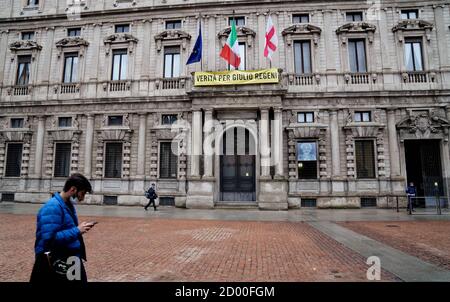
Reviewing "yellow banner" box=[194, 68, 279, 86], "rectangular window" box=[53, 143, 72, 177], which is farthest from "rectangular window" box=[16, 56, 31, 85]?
"yellow banner" box=[194, 68, 279, 86]

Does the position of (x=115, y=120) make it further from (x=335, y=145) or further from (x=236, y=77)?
(x=335, y=145)

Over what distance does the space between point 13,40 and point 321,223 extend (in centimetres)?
2958

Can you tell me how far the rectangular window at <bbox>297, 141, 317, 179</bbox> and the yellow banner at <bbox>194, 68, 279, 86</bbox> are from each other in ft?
17.3

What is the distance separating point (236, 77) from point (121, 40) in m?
10.8

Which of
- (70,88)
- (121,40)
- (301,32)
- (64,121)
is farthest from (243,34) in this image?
(64,121)

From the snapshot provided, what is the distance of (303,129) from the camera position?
19.7m

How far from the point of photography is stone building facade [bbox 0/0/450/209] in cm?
1919

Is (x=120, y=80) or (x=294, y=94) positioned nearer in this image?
(x=294, y=94)

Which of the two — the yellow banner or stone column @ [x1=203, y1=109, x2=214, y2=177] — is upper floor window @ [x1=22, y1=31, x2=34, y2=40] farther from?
stone column @ [x1=203, y1=109, x2=214, y2=177]

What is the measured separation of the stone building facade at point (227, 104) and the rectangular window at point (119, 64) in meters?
0.09

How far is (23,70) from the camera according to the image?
78.1 feet

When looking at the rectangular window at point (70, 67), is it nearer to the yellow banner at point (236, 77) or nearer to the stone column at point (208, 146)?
the yellow banner at point (236, 77)

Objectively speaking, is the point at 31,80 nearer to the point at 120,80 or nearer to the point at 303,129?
the point at 120,80
